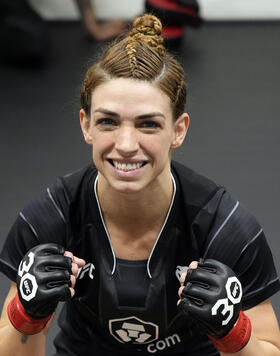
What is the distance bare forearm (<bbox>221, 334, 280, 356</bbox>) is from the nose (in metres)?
0.45

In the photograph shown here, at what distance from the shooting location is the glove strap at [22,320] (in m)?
1.53

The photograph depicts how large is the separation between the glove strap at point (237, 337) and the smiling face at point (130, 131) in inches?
12.9

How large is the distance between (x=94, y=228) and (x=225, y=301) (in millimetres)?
335

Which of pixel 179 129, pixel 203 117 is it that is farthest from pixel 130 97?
pixel 203 117

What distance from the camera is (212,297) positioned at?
144 cm

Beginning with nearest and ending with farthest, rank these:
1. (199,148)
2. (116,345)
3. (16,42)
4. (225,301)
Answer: (225,301) → (116,345) → (199,148) → (16,42)

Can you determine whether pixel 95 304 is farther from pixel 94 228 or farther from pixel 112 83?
pixel 112 83

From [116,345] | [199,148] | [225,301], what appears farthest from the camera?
[199,148]

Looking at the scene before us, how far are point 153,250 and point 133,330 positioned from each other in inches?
7.2

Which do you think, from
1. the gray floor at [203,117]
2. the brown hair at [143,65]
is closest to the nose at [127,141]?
the brown hair at [143,65]

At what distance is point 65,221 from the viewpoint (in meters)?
1.61

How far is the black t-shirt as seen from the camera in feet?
5.17

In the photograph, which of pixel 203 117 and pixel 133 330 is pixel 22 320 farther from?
pixel 203 117

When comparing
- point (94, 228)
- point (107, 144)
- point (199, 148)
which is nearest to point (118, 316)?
point (94, 228)
